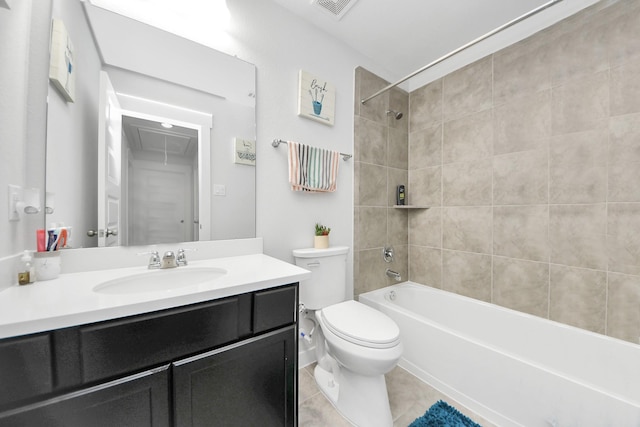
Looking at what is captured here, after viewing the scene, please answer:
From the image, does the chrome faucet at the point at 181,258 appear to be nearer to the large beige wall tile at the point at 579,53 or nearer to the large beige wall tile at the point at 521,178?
the large beige wall tile at the point at 521,178

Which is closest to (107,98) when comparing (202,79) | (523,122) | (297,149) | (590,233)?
(202,79)

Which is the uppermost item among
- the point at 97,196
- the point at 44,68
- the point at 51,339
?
the point at 44,68

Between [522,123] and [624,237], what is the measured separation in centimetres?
86

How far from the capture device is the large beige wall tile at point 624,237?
3.96ft

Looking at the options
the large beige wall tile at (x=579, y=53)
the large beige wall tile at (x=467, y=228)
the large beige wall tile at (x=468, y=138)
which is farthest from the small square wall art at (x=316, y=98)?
the large beige wall tile at (x=579, y=53)

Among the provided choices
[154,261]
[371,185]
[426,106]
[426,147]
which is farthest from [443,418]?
[426,106]

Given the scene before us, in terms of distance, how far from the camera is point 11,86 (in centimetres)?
76

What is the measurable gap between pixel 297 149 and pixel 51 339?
1292 millimetres

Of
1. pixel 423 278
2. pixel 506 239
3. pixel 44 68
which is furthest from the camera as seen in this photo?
pixel 423 278

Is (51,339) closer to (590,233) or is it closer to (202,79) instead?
(202,79)

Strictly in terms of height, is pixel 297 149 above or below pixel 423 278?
above

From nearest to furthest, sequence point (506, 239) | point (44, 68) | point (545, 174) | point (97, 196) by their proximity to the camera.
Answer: point (44, 68) → point (97, 196) → point (545, 174) → point (506, 239)

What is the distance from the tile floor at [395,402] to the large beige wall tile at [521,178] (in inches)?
53.5

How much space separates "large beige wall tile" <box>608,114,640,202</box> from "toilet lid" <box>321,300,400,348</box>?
143 cm
